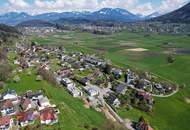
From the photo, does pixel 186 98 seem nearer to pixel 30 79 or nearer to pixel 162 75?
pixel 162 75

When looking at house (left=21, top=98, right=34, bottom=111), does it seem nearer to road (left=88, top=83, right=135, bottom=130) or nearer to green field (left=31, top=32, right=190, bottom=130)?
road (left=88, top=83, right=135, bottom=130)

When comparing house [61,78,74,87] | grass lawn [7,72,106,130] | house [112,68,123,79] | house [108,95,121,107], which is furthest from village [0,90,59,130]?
house [112,68,123,79]

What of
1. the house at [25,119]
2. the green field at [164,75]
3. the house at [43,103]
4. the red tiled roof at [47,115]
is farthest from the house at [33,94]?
the green field at [164,75]

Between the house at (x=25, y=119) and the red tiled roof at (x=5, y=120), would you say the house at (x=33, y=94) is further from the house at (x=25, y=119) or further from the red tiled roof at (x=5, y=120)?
the red tiled roof at (x=5, y=120)

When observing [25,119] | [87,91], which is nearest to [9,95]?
[25,119]

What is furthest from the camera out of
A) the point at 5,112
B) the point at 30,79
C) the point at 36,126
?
the point at 30,79

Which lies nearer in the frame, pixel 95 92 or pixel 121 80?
pixel 95 92

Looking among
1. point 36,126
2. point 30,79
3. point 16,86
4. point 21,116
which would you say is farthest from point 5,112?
point 30,79
